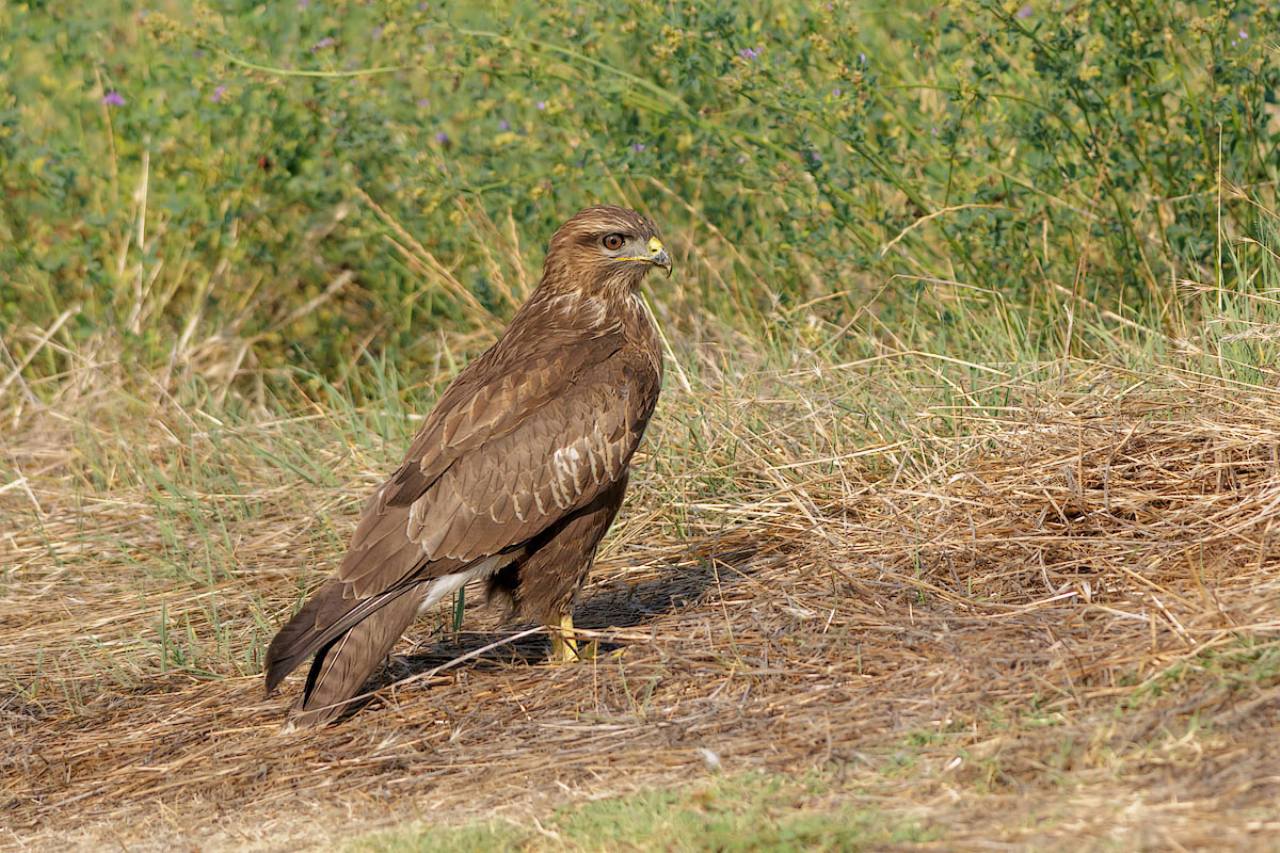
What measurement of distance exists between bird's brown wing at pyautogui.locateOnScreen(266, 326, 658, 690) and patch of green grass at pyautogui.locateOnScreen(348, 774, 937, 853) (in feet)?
3.25

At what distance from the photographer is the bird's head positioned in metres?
5.38

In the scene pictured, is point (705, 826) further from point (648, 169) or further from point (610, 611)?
point (648, 169)

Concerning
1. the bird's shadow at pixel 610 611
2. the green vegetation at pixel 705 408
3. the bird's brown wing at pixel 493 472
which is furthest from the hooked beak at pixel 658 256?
the bird's shadow at pixel 610 611

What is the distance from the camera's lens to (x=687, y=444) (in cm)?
618

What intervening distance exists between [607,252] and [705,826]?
2310 mm

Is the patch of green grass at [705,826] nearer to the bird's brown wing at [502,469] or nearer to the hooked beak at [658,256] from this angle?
the bird's brown wing at [502,469]

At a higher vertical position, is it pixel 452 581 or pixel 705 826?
pixel 705 826

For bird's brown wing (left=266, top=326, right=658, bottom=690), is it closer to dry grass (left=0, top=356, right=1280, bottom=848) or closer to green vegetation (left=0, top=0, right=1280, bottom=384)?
dry grass (left=0, top=356, right=1280, bottom=848)

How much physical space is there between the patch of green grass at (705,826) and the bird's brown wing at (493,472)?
3.25 feet

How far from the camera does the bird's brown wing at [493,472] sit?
469 centimetres

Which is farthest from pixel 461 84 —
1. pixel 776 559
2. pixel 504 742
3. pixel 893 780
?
pixel 893 780

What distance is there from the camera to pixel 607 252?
5395 millimetres

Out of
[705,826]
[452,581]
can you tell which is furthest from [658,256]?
[705,826]

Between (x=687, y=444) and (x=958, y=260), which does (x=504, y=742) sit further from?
(x=958, y=260)
